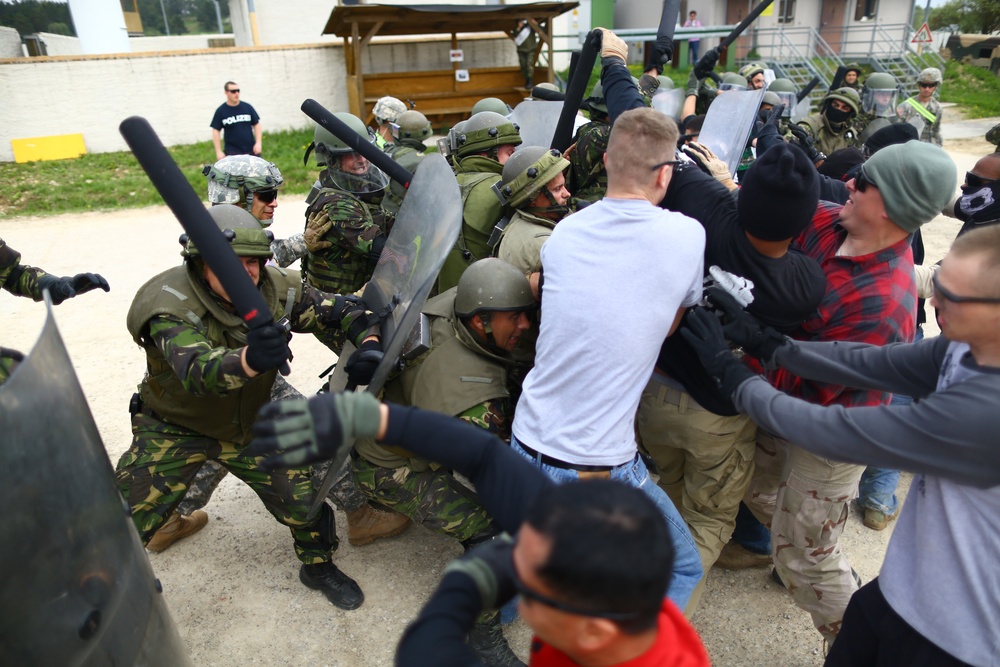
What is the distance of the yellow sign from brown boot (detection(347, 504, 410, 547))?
A: 44.7ft

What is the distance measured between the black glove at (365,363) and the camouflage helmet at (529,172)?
1.25 meters

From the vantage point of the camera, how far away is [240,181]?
4168 mm

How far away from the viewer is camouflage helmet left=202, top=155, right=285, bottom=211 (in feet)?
13.7

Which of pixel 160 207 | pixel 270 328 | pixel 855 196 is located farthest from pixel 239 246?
pixel 160 207

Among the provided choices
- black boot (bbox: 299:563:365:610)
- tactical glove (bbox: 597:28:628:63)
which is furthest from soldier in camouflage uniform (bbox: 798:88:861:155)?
black boot (bbox: 299:563:365:610)

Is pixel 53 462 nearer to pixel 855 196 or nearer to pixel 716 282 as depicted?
pixel 716 282

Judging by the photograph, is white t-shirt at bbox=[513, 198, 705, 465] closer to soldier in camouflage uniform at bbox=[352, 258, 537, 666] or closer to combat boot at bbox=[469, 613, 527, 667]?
soldier in camouflage uniform at bbox=[352, 258, 537, 666]

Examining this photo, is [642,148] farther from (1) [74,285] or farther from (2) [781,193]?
(1) [74,285]

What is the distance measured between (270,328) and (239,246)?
1.90 ft

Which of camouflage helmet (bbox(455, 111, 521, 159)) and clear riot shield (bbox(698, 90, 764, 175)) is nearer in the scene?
clear riot shield (bbox(698, 90, 764, 175))

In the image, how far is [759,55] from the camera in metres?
23.6

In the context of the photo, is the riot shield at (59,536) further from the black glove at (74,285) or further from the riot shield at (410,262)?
the black glove at (74,285)

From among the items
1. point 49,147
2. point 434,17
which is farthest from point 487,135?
point 49,147

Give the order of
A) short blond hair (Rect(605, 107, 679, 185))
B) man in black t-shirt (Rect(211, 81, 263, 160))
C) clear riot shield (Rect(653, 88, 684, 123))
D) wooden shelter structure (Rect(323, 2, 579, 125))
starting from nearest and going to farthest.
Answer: short blond hair (Rect(605, 107, 679, 185)) → clear riot shield (Rect(653, 88, 684, 123)) → man in black t-shirt (Rect(211, 81, 263, 160)) → wooden shelter structure (Rect(323, 2, 579, 125))
